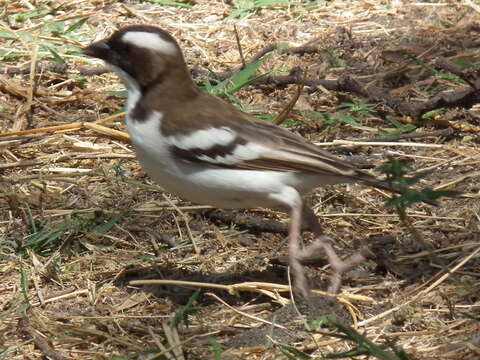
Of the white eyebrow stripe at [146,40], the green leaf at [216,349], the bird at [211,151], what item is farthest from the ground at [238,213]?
the white eyebrow stripe at [146,40]

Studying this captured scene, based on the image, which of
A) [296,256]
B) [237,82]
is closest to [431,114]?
[237,82]

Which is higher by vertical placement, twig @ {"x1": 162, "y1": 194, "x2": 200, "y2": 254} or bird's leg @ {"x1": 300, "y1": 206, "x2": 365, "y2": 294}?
bird's leg @ {"x1": 300, "y1": 206, "x2": 365, "y2": 294}

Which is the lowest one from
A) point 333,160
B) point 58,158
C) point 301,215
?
point 58,158

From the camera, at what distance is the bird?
4395mm

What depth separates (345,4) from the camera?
815 centimetres

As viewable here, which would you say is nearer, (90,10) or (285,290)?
(285,290)

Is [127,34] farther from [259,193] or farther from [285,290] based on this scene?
[285,290]

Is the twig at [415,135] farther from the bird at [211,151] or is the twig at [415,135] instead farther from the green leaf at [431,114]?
the bird at [211,151]

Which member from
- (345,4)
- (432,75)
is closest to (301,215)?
(432,75)

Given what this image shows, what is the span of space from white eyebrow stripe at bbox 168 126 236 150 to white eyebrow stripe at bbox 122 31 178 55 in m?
0.46

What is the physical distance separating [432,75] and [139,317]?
11.1 feet

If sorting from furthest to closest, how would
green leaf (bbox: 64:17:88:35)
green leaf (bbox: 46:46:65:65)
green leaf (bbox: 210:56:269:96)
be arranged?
green leaf (bbox: 64:17:88:35)
green leaf (bbox: 46:46:65:65)
green leaf (bbox: 210:56:269:96)

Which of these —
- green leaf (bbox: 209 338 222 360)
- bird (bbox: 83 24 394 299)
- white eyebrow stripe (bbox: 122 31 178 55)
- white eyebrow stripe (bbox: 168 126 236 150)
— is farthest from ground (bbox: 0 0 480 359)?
white eyebrow stripe (bbox: 122 31 178 55)

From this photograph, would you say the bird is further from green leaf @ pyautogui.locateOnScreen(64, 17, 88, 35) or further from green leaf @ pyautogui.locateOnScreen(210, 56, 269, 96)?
green leaf @ pyautogui.locateOnScreen(64, 17, 88, 35)
